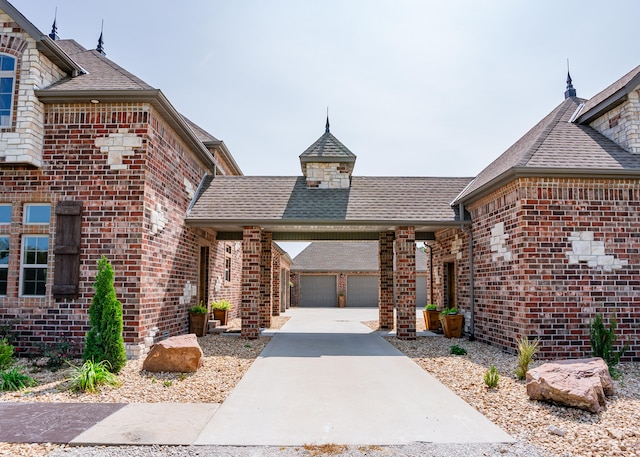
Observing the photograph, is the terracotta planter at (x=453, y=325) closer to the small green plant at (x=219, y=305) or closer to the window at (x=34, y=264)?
the small green plant at (x=219, y=305)

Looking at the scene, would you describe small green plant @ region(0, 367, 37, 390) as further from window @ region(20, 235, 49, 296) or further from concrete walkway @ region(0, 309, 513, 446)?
window @ region(20, 235, 49, 296)

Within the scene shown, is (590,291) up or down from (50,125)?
down

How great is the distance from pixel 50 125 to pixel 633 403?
11.5 meters

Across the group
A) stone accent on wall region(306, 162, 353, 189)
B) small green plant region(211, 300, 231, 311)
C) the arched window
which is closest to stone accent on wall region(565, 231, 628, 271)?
Result: stone accent on wall region(306, 162, 353, 189)

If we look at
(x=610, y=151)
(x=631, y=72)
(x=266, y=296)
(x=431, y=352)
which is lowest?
(x=431, y=352)

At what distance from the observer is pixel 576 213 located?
9.27 metres

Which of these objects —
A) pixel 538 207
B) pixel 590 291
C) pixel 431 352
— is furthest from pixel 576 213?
pixel 431 352

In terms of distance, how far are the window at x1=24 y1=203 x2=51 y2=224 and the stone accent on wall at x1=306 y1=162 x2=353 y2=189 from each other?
716 cm

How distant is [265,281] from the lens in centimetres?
1455

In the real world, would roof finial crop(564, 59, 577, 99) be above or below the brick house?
above

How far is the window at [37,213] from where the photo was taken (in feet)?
29.8

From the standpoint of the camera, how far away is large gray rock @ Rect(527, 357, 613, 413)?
214 inches

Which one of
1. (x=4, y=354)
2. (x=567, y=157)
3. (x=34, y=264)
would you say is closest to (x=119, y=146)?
(x=34, y=264)

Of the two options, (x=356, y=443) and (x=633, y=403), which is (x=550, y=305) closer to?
(x=633, y=403)
